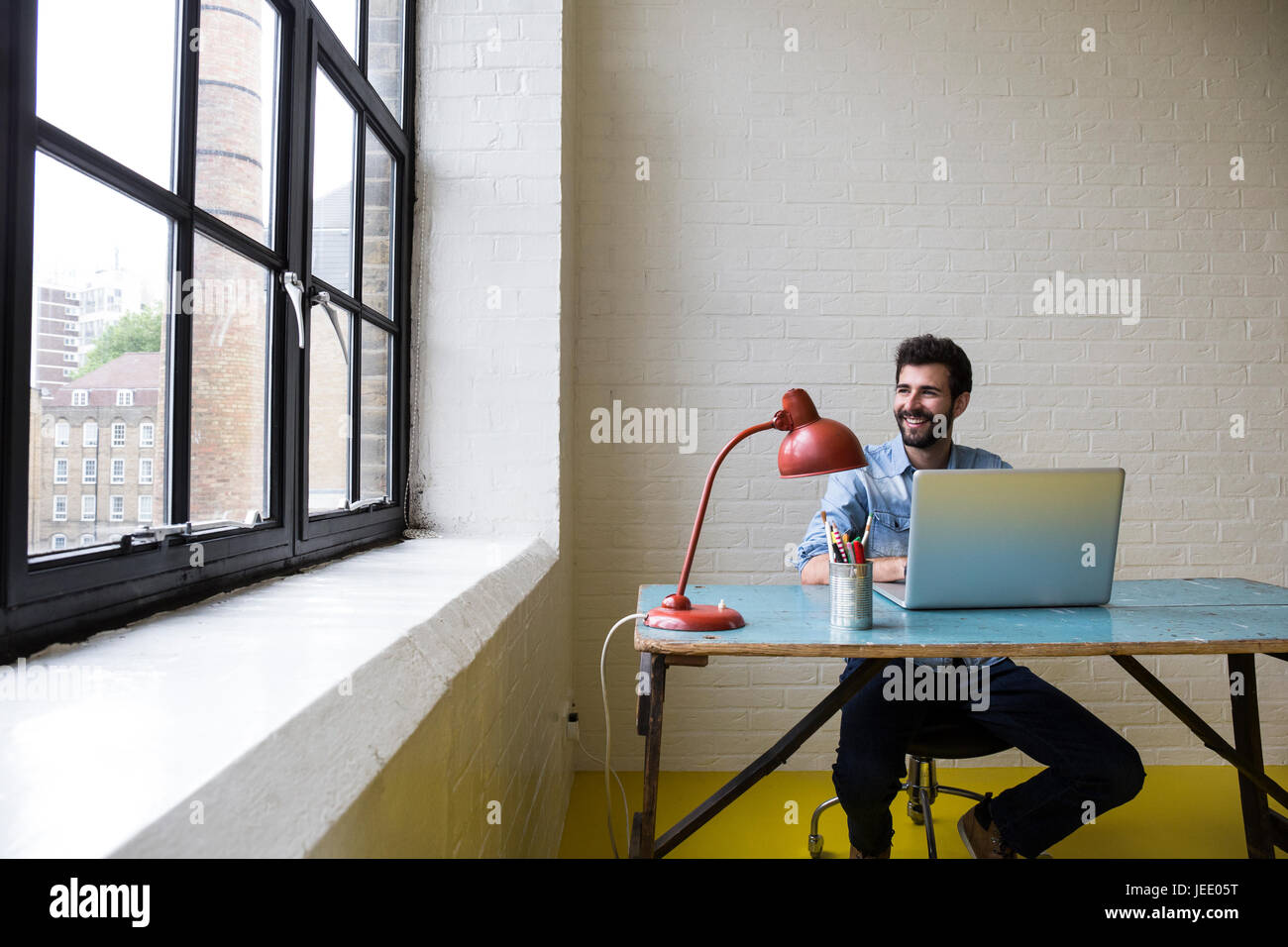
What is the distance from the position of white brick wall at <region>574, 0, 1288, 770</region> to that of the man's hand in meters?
0.93

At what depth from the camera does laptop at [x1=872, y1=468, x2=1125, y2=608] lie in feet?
4.98

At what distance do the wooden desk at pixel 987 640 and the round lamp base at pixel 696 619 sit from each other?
0.7 inches

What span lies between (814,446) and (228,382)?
100 cm

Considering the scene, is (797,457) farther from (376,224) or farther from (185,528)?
(376,224)

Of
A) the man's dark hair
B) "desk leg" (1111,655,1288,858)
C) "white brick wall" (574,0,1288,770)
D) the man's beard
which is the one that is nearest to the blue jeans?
"desk leg" (1111,655,1288,858)

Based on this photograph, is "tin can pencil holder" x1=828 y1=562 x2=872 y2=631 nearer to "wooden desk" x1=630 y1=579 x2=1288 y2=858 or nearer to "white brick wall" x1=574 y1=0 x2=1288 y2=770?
"wooden desk" x1=630 y1=579 x2=1288 y2=858

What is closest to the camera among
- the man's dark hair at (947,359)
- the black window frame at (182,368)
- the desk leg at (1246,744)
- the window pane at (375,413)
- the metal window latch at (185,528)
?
the black window frame at (182,368)

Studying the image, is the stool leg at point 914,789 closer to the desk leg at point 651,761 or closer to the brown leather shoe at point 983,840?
the brown leather shoe at point 983,840

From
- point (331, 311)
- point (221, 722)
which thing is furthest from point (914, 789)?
point (221, 722)

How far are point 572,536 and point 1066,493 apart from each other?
5.59ft

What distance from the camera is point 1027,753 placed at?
1.89 m

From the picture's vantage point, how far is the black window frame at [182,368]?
2.75ft

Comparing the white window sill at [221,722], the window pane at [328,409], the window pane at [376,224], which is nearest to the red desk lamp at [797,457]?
the white window sill at [221,722]
